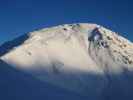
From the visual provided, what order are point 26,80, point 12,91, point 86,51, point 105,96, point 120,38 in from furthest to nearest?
1. point 120,38
2. point 86,51
3. point 105,96
4. point 26,80
5. point 12,91

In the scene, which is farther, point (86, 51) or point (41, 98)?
point (86, 51)

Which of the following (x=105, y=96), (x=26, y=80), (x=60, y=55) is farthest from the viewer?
(x=60, y=55)

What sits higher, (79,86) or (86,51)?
(86,51)

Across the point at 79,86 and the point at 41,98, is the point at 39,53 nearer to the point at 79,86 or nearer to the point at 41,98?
the point at 79,86

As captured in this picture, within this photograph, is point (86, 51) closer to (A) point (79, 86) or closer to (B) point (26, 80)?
(A) point (79, 86)

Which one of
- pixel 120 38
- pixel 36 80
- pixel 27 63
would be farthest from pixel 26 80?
pixel 120 38

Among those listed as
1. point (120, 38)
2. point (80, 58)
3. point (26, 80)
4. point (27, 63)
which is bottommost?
point (26, 80)

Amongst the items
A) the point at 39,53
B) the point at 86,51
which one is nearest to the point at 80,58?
the point at 86,51
